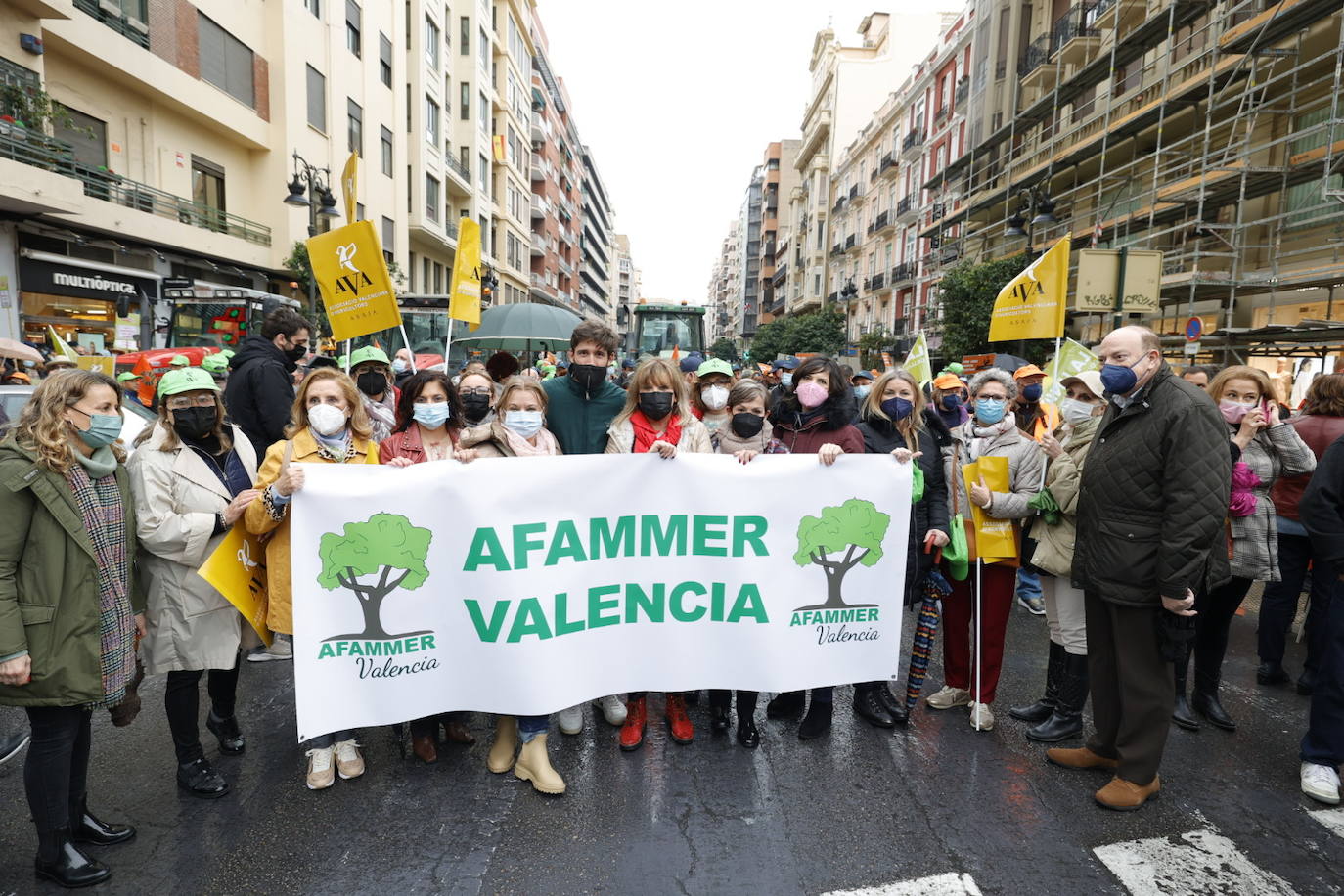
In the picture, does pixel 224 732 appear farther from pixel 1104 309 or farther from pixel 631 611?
pixel 1104 309

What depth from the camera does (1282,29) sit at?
15062 millimetres

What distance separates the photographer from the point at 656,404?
12.7 feet

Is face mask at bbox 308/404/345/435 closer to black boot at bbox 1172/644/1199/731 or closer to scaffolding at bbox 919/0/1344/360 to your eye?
black boot at bbox 1172/644/1199/731

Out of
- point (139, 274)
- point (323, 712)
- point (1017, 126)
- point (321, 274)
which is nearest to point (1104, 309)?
point (321, 274)

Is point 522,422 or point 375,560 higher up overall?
point 522,422

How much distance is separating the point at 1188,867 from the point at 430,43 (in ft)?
124

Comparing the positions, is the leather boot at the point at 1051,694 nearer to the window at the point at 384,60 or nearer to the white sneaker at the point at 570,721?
the white sneaker at the point at 570,721

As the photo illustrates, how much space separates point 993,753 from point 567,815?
2.22 m

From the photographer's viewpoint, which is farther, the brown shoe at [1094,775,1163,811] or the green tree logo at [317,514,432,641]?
the brown shoe at [1094,775,1163,811]

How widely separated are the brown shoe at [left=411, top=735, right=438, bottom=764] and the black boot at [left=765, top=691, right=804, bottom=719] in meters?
1.83

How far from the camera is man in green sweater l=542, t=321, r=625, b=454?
13.4ft

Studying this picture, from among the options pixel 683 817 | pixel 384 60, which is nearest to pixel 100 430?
pixel 683 817

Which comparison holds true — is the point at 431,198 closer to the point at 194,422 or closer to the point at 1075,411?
the point at 194,422

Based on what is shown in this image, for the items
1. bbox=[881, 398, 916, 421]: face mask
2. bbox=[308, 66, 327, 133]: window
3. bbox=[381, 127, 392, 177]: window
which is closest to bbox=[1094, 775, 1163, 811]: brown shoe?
bbox=[881, 398, 916, 421]: face mask
